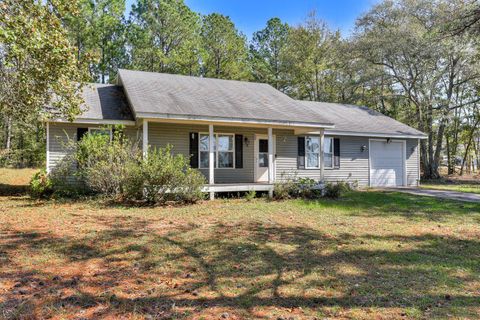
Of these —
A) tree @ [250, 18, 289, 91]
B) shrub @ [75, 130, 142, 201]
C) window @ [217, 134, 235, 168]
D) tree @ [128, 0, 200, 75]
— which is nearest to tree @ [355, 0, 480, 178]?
tree @ [250, 18, 289, 91]

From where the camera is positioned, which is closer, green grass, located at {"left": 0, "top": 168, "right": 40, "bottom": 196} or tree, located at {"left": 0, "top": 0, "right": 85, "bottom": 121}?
tree, located at {"left": 0, "top": 0, "right": 85, "bottom": 121}

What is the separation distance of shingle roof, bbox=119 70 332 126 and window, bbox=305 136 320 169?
1676 millimetres

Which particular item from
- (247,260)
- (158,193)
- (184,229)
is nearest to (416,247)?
(247,260)

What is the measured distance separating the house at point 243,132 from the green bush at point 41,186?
0.59m

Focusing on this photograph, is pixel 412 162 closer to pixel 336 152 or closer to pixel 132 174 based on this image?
pixel 336 152

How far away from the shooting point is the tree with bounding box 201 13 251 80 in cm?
2625

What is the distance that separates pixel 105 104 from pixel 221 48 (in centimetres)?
1581

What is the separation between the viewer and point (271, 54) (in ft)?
96.6

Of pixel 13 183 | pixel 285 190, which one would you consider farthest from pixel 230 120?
pixel 13 183

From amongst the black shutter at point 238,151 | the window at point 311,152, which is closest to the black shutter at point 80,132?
the black shutter at point 238,151

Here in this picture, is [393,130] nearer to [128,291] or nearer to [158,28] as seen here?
[128,291]

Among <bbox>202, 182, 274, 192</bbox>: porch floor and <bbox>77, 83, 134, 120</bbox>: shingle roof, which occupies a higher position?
<bbox>77, 83, 134, 120</bbox>: shingle roof

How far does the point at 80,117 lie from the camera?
11.2m

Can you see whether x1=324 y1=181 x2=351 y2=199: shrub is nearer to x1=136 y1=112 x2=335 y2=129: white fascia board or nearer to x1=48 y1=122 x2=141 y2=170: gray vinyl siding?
x1=136 y1=112 x2=335 y2=129: white fascia board
